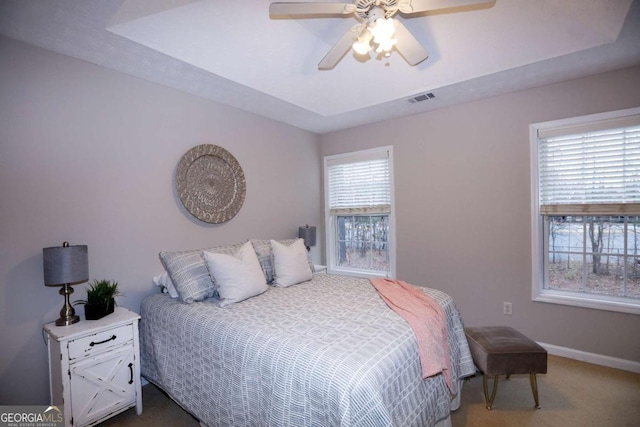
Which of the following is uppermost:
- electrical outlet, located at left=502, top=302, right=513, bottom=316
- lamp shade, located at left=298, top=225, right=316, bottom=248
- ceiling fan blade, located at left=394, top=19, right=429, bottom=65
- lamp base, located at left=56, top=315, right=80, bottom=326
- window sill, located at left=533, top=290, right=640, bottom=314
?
ceiling fan blade, located at left=394, top=19, right=429, bottom=65

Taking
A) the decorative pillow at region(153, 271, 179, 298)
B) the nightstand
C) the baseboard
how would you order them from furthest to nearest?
the baseboard
the decorative pillow at region(153, 271, 179, 298)
the nightstand

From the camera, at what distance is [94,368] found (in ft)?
6.25

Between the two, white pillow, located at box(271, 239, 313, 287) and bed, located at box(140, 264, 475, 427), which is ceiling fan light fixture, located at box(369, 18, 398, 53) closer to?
bed, located at box(140, 264, 475, 427)

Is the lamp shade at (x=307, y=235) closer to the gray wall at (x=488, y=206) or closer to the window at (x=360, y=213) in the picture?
the window at (x=360, y=213)

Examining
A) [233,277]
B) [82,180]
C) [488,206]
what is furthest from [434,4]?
[82,180]

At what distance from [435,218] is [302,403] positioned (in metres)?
2.71

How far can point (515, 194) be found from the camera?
3016mm

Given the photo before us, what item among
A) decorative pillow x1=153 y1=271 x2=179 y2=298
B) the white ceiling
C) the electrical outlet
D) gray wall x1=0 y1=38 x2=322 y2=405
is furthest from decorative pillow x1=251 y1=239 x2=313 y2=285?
the electrical outlet

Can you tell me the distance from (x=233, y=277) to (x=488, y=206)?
8.82ft

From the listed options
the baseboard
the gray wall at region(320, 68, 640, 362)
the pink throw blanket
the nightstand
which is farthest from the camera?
the gray wall at region(320, 68, 640, 362)

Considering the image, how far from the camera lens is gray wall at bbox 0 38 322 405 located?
1938mm

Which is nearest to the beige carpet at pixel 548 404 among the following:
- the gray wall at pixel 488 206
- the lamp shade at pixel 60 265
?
the gray wall at pixel 488 206

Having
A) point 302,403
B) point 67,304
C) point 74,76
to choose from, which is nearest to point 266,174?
point 74,76

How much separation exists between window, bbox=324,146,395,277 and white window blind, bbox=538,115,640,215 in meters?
1.62
